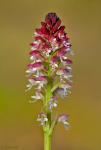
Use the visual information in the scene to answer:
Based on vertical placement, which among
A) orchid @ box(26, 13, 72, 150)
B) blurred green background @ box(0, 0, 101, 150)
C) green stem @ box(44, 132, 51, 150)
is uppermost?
blurred green background @ box(0, 0, 101, 150)

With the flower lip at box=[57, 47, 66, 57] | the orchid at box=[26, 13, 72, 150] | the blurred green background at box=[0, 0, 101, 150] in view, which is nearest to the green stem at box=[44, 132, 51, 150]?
the orchid at box=[26, 13, 72, 150]

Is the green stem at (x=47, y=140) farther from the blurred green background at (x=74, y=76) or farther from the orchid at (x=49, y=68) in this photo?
the blurred green background at (x=74, y=76)

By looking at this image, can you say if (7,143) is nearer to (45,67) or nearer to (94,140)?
(94,140)

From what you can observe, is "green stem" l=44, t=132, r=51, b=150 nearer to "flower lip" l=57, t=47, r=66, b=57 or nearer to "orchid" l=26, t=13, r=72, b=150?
"orchid" l=26, t=13, r=72, b=150

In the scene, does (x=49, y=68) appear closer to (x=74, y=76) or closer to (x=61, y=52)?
(x=61, y=52)

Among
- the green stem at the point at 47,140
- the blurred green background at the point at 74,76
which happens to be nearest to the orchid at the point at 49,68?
the green stem at the point at 47,140

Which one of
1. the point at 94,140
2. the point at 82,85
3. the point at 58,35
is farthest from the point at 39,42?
the point at 82,85

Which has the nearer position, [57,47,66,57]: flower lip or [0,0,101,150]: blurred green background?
[57,47,66,57]: flower lip
